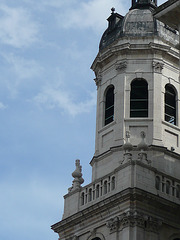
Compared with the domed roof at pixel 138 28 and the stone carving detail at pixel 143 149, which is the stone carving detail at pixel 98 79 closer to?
the domed roof at pixel 138 28

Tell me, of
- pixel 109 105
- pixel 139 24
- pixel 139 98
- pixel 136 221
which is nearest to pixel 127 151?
pixel 136 221

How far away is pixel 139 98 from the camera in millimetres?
40438

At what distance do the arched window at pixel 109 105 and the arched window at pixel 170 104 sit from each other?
121 inches

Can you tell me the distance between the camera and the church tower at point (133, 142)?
34875mm

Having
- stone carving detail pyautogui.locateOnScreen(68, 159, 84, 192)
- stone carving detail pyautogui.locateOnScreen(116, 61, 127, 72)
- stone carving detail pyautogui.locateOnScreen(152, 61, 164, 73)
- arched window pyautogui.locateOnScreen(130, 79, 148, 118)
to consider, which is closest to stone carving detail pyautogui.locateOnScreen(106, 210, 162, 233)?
stone carving detail pyautogui.locateOnScreen(68, 159, 84, 192)

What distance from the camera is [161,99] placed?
4016 cm

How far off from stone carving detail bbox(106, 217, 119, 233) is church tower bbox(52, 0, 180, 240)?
68mm

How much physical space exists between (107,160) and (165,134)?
3.45 meters

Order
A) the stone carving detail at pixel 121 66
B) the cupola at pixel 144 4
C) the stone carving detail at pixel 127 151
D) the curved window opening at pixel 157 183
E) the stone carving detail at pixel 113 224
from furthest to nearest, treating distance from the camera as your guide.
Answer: the cupola at pixel 144 4 → the stone carving detail at pixel 121 66 → the stone carving detail at pixel 127 151 → the curved window opening at pixel 157 183 → the stone carving detail at pixel 113 224

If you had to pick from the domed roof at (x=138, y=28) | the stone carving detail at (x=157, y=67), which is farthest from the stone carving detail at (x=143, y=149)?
the domed roof at (x=138, y=28)

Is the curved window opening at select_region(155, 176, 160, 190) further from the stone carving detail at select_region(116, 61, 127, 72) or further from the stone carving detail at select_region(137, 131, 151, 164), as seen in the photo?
the stone carving detail at select_region(116, 61, 127, 72)

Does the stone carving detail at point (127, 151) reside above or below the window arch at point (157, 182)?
above

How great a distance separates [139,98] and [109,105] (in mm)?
1980

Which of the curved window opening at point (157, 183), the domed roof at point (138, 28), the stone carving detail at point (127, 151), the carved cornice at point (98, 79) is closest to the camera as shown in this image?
the curved window opening at point (157, 183)
